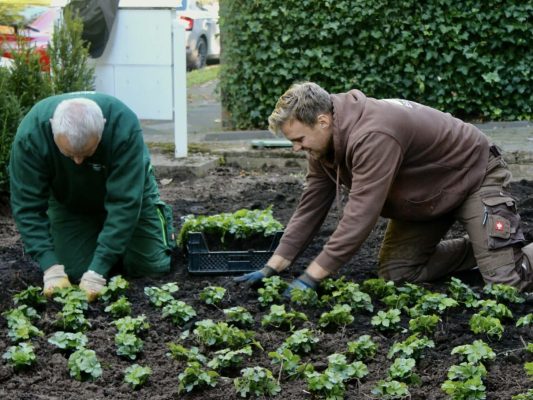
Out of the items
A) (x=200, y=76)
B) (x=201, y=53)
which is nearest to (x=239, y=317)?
(x=200, y=76)

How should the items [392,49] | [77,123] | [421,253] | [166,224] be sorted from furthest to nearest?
[392,49] → [166,224] → [421,253] → [77,123]

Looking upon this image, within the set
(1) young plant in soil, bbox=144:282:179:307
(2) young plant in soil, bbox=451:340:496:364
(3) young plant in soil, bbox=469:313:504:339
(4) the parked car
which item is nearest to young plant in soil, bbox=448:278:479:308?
(3) young plant in soil, bbox=469:313:504:339

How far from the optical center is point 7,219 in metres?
8.12

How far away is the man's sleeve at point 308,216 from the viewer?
5965 millimetres

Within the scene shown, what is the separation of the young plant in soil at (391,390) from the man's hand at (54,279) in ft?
7.20

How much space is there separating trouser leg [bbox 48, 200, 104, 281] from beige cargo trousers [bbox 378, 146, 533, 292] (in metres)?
1.84

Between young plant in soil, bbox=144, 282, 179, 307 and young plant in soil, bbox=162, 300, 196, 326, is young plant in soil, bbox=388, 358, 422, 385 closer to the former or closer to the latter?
young plant in soil, bbox=162, 300, 196, 326

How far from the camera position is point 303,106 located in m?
5.29

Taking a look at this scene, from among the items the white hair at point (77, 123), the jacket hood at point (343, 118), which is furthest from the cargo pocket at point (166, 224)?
the jacket hood at point (343, 118)

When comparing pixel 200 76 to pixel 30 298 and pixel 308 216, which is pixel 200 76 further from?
pixel 30 298

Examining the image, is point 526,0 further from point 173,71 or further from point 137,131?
point 137,131

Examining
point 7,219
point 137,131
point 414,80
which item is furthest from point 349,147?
point 414,80

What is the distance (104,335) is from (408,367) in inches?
65.0

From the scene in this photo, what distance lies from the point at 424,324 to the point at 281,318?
0.73 meters
